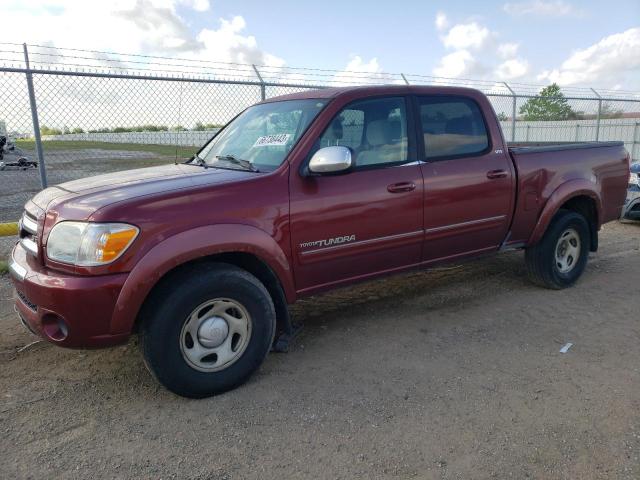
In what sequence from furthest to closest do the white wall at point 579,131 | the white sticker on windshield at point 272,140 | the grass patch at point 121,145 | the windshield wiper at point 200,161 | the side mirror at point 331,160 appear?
the white wall at point 579,131 < the grass patch at point 121,145 < the windshield wiper at point 200,161 < the white sticker on windshield at point 272,140 < the side mirror at point 331,160

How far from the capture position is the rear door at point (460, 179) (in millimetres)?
4137

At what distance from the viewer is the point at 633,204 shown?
26.4 feet

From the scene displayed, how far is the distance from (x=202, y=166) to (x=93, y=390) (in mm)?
1753

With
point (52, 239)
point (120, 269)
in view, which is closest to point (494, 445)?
point (120, 269)

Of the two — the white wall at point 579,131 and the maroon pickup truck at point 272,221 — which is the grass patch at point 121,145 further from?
the maroon pickup truck at point 272,221

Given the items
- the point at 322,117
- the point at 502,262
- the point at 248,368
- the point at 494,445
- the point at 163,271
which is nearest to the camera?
the point at 494,445

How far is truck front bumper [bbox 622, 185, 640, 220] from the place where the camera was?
26.3 feet

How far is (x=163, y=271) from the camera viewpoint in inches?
117

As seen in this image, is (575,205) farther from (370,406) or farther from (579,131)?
(579,131)

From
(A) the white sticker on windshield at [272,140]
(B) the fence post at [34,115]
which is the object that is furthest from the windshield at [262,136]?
(B) the fence post at [34,115]

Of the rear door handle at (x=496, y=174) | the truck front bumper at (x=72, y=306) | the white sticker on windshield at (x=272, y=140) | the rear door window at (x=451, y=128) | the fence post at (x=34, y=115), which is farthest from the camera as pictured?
the fence post at (x=34, y=115)

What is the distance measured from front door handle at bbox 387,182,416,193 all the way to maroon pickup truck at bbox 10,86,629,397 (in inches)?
1.1

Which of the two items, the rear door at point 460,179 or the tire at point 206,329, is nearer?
the tire at point 206,329

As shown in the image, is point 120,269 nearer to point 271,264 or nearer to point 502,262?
point 271,264
